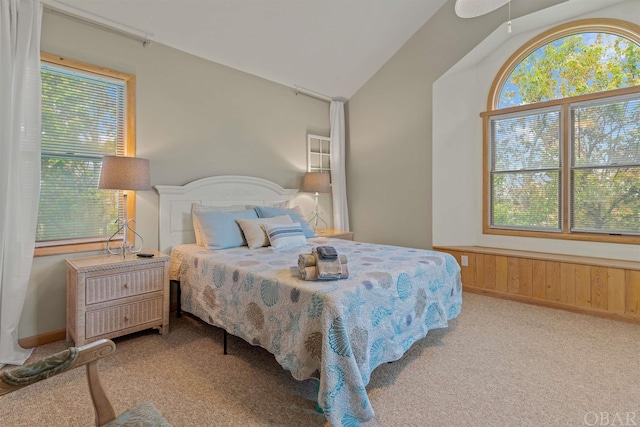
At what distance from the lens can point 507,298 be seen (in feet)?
11.6

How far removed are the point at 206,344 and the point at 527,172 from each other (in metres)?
3.93

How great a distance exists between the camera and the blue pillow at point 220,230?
9.58ft

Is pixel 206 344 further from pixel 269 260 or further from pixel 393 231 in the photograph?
pixel 393 231

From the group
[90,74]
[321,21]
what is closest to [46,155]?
[90,74]

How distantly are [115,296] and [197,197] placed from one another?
1262 mm

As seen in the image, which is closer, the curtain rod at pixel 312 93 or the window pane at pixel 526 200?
the window pane at pixel 526 200

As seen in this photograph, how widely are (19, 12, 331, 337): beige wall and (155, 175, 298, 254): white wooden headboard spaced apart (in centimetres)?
10

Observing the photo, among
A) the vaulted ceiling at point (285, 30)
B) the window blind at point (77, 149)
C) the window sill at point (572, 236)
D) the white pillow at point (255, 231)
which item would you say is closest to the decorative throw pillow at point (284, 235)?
the white pillow at point (255, 231)

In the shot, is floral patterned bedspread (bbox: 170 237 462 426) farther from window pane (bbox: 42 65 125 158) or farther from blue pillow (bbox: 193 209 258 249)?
window pane (bbox: 42 65 125 158)

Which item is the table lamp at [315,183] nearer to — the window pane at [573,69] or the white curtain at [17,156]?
the window pane at [573,69]

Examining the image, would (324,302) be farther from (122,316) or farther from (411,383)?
(122,316)

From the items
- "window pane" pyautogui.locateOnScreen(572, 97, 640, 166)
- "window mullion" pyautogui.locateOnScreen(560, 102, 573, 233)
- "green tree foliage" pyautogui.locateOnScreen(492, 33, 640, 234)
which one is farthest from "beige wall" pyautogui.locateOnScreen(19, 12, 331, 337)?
"window pane" pyautogui.locateOnScreen(572, 97, 640, 166)

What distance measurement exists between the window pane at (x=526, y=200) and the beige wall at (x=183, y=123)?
255 centimetres

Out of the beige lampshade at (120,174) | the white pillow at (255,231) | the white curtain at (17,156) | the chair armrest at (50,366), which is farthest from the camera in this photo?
the white pillow at (255,231)
